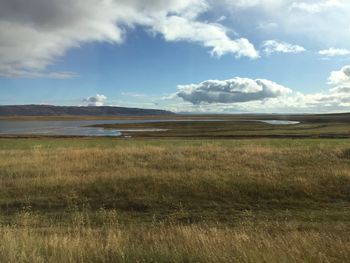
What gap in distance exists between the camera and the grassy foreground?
22.0ft

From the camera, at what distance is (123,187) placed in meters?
15.8

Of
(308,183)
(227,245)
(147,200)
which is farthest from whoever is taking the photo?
(308,183)

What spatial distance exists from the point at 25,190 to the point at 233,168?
31.3 feet

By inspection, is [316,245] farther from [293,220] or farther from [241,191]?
[241,191]

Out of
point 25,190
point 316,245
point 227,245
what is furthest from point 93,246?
point 25,190

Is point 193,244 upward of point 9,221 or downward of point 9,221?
upward

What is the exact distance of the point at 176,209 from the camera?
1325 centimetres

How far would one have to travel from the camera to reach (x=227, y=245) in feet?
23.3

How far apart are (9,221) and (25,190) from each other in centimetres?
448

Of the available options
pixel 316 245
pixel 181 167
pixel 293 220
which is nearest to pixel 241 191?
pixel 293 220

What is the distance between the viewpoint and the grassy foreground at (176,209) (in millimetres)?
6719

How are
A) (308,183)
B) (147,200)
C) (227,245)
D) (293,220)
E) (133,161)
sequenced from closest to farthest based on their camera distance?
(227,245) → (293,220) → (147,200) → (308,183) → (133,161)

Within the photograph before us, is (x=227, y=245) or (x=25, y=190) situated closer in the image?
(x=227, y=245)

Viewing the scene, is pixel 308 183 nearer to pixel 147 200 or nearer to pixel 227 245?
pixel 147 200
